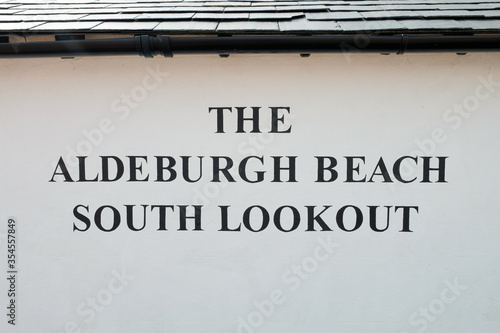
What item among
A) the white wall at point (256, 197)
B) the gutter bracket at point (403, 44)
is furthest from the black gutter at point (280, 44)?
the white wall at point (256, 197)

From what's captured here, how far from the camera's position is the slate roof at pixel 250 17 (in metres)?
2.84

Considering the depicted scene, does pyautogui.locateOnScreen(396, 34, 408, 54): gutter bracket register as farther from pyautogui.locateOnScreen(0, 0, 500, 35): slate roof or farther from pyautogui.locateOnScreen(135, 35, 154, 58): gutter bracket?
pyautogui.locateOnScreen(135, 35, 154, 58): gutter bracket

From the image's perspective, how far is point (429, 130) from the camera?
3.21 metres

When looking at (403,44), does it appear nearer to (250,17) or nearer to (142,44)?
(250,17)

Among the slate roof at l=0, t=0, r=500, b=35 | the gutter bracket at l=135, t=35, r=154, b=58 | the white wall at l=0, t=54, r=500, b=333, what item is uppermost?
the slate roof at l=0, t=0, r=500, b=35

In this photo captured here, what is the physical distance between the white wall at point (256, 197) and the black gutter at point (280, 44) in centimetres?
34

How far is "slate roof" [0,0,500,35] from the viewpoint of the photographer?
284 centimetres

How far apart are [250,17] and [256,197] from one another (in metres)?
1.41

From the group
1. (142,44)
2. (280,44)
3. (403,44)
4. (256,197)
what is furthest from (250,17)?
(256,197)

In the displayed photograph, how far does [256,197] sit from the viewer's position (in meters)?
3.31

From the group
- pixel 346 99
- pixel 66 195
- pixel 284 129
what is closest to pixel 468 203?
pixel 346 99

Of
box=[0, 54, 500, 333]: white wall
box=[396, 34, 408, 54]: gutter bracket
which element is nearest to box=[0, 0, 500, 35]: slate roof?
box=[396, 34, 408, 54]: gutter bracket

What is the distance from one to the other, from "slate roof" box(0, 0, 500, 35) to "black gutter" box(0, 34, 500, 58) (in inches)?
1.9

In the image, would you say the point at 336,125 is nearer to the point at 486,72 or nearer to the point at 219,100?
the point at 219,100
